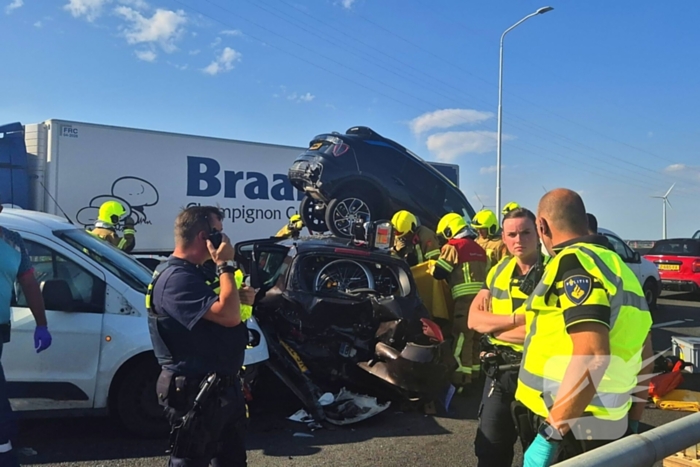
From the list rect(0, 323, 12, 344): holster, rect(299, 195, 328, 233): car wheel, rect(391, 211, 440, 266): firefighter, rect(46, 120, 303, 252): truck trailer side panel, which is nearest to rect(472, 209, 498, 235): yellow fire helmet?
rect(391, 211, 440, 266): firefighter

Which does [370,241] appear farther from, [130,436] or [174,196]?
[174,196]

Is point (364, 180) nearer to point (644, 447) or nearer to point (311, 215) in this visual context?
point (311, 215)

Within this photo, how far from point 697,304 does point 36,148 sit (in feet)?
49.7

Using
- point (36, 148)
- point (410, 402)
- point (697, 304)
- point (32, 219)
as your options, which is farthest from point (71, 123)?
point (697, 304)

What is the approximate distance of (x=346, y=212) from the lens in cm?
871

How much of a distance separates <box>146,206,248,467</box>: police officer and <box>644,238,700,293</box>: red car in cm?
1485

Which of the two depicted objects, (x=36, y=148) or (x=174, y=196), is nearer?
(x=36, y=148)

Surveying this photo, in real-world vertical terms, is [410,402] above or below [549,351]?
below

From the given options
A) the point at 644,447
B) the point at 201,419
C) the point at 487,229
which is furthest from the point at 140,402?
the point at 487,229

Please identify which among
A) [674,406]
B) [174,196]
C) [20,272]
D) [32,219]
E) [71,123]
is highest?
[71,123]

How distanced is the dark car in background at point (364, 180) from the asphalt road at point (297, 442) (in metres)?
3.77

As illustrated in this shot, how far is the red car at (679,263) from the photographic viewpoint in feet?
49.0

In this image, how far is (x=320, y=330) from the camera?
5.24 m

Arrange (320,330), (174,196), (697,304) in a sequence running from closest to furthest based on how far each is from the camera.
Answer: (320,330) < (174,196) < (697,304)
